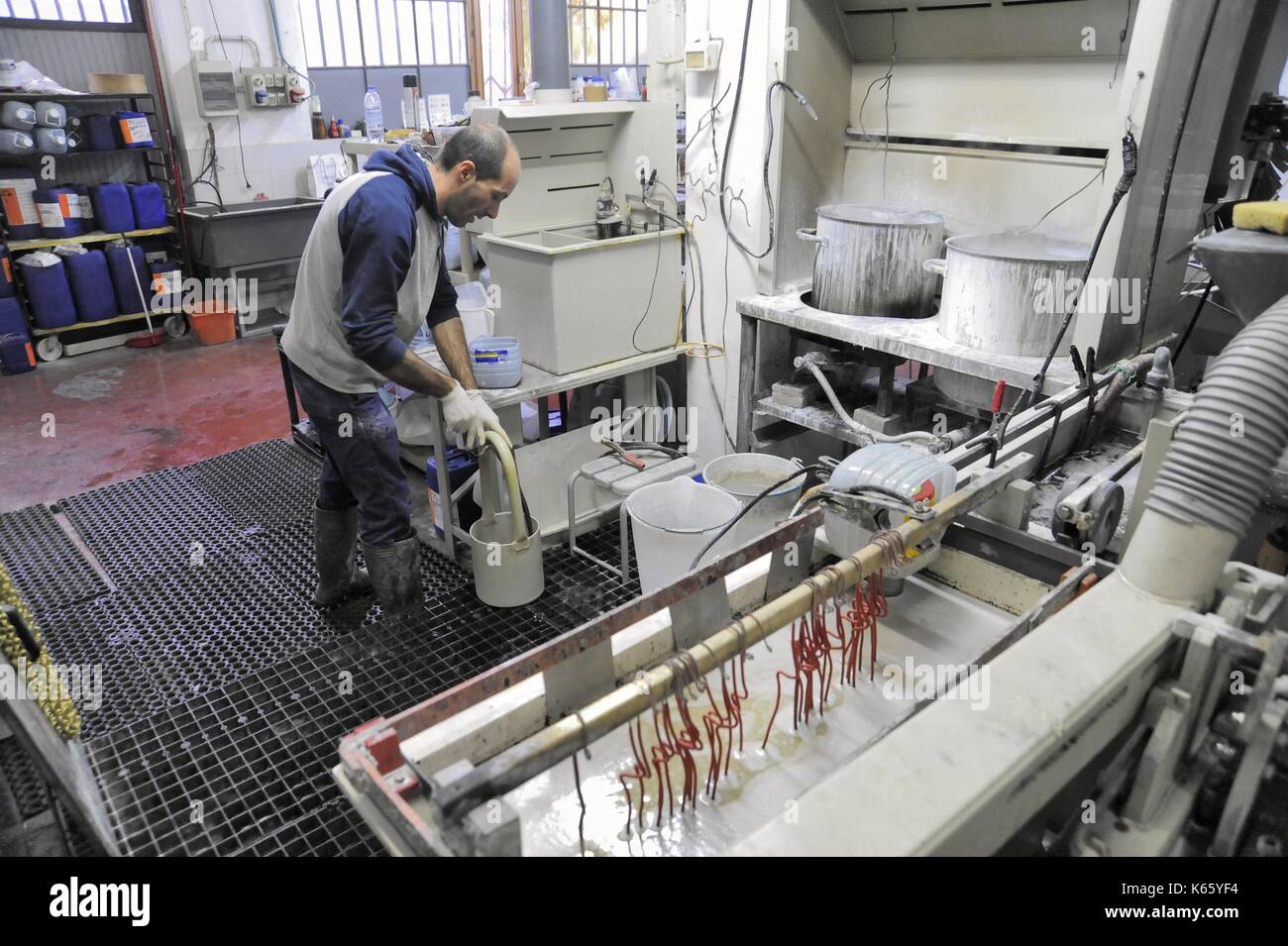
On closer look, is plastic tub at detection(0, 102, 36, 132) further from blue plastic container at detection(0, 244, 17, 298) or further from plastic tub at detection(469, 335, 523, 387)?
plastic tub at detection(469, 335, 523, 387)

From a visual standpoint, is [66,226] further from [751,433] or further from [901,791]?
[901,791]

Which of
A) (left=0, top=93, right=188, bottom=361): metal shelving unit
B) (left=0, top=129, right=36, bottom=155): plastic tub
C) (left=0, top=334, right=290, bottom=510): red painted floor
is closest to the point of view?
(left=0, top=334, right=290, bottom=510): red painted floor

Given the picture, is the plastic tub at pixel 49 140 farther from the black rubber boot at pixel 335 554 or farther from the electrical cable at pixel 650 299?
the electrical cable at pixel 650 299

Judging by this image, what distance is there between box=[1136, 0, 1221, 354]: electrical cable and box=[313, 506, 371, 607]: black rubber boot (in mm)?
2521

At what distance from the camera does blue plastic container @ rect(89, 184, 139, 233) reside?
5207mm

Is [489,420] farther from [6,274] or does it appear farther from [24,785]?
[6,274]

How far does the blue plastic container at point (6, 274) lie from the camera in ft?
15.8

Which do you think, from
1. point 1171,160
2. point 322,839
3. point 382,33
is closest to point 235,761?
point 322,839

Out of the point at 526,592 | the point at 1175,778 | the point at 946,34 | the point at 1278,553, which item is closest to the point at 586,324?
the point at 526,592

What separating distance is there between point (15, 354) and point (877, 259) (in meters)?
5.14

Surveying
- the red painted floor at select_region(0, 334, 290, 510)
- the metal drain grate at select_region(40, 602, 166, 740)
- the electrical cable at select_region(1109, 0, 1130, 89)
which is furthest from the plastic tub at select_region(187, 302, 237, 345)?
the electrical cable at select_region(1109, 0, 1130, 89)

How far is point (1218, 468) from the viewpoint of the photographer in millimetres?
1036

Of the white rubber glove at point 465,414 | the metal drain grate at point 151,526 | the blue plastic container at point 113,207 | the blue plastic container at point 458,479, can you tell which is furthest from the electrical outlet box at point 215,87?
the white rubber glove at point 465,414

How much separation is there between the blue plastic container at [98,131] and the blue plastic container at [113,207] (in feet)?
0.79
